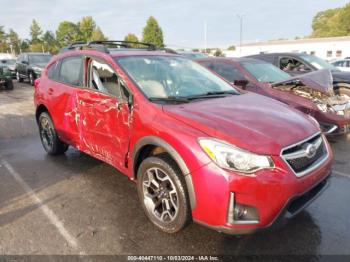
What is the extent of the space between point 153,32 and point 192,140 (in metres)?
65.2

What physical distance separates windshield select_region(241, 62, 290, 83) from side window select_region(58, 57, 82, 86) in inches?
147

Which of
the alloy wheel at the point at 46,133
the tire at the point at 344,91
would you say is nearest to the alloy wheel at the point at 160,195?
the alloy wheel at the point at 46,133

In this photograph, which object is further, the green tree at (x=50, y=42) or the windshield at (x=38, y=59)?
the green tree at (x=50, y=42)

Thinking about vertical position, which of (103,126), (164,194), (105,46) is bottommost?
(164,194)

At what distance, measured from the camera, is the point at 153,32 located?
212 feet

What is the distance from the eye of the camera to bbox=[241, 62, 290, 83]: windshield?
665 centimetres

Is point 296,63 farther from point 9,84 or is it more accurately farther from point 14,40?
point 14,40

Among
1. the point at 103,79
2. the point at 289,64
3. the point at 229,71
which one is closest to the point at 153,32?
the point at 289,64

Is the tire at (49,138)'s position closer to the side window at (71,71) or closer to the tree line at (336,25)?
the side window at (71,71)

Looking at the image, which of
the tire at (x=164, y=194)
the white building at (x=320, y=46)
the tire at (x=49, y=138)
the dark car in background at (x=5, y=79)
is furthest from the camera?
the white building at (x=320, y=46)

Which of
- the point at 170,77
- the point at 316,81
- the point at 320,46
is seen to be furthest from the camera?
the point at 320,46

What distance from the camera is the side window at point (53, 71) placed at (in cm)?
492

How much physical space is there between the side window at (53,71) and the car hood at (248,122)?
267cm

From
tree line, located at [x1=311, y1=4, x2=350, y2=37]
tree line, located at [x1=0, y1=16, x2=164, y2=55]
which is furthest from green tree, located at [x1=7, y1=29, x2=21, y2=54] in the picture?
tree line, located at [x1=311, y1=4, x2=350, y2=37]
